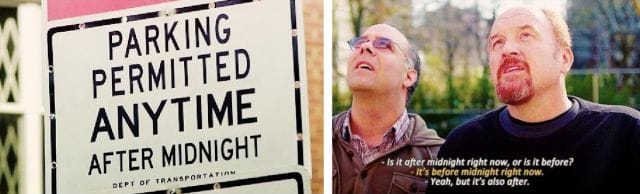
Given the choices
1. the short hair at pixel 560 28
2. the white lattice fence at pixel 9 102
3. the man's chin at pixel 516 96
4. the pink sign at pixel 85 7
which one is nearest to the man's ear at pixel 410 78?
the man's chin at pixel 516 96

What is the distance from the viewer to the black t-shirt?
524 cm

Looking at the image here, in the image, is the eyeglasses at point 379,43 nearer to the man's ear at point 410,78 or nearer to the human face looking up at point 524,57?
the man's ear at point 410,78

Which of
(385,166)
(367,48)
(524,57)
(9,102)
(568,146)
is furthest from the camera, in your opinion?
(9,102)

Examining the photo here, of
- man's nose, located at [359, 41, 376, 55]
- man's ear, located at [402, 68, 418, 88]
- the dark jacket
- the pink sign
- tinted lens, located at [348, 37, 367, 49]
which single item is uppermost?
the pink sign

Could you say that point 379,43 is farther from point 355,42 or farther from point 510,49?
point 510,49

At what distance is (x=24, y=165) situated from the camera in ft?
24.4

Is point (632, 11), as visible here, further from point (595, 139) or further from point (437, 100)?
point (437, 100)

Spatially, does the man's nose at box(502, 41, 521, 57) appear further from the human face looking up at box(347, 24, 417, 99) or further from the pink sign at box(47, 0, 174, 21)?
the pink sign at box(47, 0, 174, 21)

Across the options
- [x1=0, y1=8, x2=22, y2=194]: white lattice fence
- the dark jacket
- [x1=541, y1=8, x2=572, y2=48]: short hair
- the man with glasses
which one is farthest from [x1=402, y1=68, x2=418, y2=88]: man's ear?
[x1=0, y1=8, x2=22, y2=194]: white lattice fence

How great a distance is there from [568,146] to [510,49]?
518 millimetres

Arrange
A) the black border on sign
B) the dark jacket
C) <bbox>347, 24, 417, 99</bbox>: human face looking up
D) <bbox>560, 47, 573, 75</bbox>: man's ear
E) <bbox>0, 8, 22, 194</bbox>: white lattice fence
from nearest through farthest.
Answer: the black border on sign, <bbox>560, 47, 573, 75</bbox>: man's ear, the dark jacket, <bbox>347, 24, 417, 99</bbox>: human face looking up, <bbox>0, 8, 22, 194</bbox>: white lattice fence

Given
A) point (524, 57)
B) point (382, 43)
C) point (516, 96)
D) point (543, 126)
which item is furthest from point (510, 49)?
point (382, 43)

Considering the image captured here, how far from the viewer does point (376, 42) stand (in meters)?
5.62

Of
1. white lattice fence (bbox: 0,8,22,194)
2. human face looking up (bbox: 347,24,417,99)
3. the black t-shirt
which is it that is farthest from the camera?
white lattice fence (bbox: 0,8,22,194)
